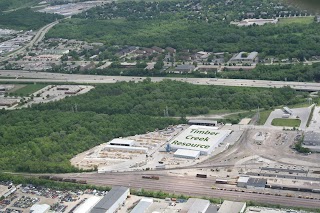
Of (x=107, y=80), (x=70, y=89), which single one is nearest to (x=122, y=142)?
(x=70, y=89)

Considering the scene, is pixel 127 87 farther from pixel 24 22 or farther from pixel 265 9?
pixel 24 22

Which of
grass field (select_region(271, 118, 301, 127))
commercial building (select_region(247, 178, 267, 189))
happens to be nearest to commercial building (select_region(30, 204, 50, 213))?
commercial building (select_region(247, 178, 267, 189))

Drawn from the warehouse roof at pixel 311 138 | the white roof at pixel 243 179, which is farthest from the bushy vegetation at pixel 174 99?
the white roof at pixel 243 179

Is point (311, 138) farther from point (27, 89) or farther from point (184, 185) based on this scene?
point (27, 89)

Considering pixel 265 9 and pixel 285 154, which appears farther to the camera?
pixel 265 9

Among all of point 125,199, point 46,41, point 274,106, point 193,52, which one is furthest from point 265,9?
point 125,199

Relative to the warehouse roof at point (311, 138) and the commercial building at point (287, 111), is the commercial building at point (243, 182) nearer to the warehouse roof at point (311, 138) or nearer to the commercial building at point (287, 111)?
the warehouse roof at point (311, 138)
